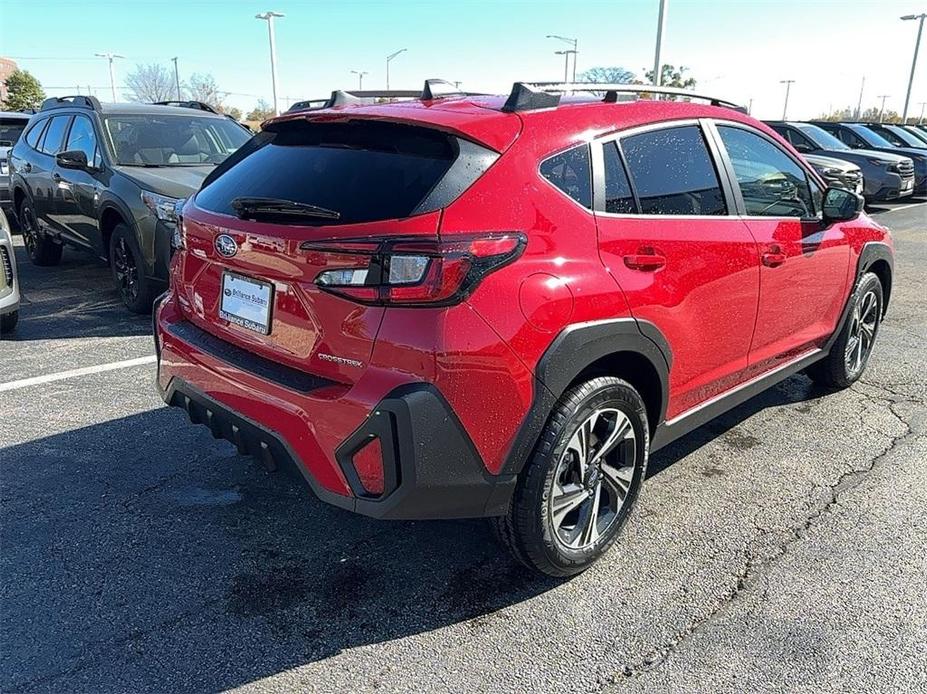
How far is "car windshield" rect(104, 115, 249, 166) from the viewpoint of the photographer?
21.5 feet

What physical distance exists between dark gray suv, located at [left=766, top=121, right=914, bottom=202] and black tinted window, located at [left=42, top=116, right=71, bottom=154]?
12719 mm

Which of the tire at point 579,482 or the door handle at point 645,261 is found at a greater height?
the door handle at point 645,261

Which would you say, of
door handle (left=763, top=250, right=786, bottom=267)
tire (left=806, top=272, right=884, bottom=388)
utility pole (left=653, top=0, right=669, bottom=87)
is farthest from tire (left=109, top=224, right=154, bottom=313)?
utility pole (left=653, top=0, right=669, bottom=87)

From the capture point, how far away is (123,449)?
3723mm

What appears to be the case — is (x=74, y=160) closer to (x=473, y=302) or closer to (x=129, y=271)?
(x=129, y=271)

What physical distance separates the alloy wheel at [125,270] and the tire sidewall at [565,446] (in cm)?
466

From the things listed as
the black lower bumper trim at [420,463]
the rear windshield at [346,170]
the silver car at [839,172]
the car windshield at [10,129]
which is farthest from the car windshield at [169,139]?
the silver car at [839,172]

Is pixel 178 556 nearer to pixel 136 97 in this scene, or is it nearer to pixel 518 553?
pixel 518 553

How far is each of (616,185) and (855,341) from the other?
2826mm

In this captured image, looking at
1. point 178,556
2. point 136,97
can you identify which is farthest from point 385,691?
point 136,97

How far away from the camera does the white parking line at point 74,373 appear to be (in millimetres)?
4617

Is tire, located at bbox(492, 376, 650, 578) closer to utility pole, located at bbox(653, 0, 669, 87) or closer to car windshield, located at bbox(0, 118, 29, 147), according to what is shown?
car windshield, located at bbox(0, 118, 29, 147)

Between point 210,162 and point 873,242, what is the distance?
5.53m

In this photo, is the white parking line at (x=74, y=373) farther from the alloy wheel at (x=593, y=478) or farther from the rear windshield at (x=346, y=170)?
the alloy wheel at (x=593, y=478)
